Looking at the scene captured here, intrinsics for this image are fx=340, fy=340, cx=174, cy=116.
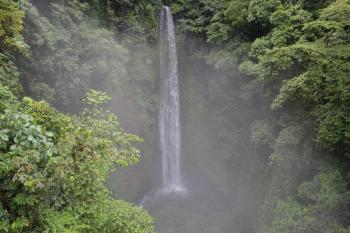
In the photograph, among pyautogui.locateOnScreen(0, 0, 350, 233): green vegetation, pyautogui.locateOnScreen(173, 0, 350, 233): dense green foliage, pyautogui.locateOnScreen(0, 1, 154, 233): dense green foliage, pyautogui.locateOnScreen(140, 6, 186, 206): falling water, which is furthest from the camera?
pyautogui.locateOnScreen(140, 6, 186, 206): falling water

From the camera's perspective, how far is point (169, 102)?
21656 millimetres

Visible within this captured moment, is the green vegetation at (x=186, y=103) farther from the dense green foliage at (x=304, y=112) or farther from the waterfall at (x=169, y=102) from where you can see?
the waterfall at (x=169, y=102)

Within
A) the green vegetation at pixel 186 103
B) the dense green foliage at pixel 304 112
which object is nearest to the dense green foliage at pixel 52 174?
the green vegetation at pixel 186 103

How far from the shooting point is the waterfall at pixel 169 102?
21.4 m

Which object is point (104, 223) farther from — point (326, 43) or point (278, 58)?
point (326, 43)

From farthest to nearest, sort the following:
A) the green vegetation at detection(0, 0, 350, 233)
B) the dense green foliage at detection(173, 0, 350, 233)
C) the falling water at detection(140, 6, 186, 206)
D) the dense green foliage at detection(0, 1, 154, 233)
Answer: the falling water at detection(140, 6, 186, 206)
the dense green foliage at detection(173, 0, 350, 233)
the green vegetation at detection(0, 0, 350, 233)
the dense green foliage at detection(0, 1, 154, 233)

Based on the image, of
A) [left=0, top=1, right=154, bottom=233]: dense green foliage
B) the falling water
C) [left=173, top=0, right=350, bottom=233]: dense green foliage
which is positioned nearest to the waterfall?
the falling water

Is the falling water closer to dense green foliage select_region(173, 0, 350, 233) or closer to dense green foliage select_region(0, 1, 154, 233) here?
dense green foliage select_region(173, 0, 350, 233)

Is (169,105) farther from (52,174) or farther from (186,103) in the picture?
(52,174)

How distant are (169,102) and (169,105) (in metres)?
0.19

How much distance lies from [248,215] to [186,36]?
1124 centimetres

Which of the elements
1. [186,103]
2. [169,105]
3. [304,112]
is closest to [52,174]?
[304,112]

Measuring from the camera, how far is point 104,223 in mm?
6223

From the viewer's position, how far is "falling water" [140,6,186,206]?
21.3 meters
